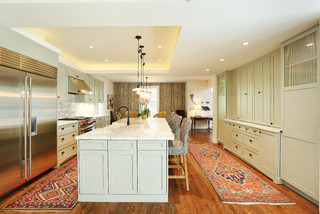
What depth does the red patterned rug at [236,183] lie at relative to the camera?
2197mm

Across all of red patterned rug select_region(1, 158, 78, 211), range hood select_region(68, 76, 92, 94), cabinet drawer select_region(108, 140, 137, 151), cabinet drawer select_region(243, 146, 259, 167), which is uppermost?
range hood select_region(68, 76, 92, 94)

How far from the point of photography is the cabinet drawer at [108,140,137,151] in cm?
208

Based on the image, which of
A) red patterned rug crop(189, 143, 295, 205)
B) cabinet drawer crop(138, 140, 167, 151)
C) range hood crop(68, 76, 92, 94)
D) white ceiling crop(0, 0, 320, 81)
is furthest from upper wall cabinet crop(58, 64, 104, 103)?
red patterned rug crop(189, 143, 295, 205)

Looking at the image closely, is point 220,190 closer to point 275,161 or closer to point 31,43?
point 275,161

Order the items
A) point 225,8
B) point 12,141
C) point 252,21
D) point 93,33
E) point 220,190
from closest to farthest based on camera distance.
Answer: point 225,8, point 252,21, point 12,141, point 220,190, point 93,33

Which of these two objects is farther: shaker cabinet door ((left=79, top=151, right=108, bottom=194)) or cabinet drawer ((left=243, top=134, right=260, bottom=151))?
cabinet drawer ((left=243, top=134, right=260, bottom=151))

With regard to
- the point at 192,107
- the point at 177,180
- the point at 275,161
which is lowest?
the point at 177,180

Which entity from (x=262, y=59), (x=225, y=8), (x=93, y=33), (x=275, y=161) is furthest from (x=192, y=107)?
(x=225, y=8)

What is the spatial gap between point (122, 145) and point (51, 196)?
4.32ft

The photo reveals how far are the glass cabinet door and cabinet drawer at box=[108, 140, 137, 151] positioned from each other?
8.56 ft

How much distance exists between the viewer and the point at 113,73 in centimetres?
559

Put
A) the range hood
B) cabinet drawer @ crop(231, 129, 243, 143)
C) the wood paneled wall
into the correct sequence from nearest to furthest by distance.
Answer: cabinet drawer @ crop(231, 129, 243, 143) < the range hood < the wood paneled wall

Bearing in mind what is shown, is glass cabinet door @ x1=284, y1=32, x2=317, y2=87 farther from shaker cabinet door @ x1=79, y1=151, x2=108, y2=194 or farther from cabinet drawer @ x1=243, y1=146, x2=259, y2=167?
shaker cabinet door @ x1=79, y1=151, x2=108, y2=194

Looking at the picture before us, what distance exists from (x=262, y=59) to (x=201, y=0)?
2.56m
